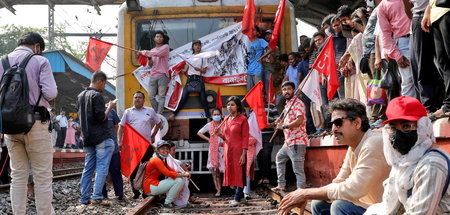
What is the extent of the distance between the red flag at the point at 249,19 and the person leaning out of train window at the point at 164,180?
267cm

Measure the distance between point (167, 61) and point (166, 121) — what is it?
43.3 inches

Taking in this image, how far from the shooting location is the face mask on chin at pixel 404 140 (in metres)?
2.47

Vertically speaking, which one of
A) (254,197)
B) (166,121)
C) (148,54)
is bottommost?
(254,197)

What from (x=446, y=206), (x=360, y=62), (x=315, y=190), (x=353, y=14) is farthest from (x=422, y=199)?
(x=353, y=14)

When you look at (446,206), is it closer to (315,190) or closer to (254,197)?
(315,190)

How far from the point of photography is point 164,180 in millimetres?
7172

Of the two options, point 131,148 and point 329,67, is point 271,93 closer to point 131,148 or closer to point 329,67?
point 329,67

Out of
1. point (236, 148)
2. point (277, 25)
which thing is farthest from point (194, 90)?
point (236, 148)

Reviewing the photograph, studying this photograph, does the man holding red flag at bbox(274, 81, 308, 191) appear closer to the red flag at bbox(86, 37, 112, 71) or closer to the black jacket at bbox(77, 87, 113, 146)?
the black jacket at bbox(77, 87, 113, 146)

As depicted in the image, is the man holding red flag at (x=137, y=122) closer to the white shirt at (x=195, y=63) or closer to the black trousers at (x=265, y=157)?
the white shirt at (x=195, y=63)

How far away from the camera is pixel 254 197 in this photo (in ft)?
25.6

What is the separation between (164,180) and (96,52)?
385cm

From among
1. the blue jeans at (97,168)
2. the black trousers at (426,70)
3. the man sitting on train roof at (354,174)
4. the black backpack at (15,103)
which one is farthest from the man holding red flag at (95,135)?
the man sitting on train roof at (354,174)

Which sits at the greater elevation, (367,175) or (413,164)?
(413,164)
